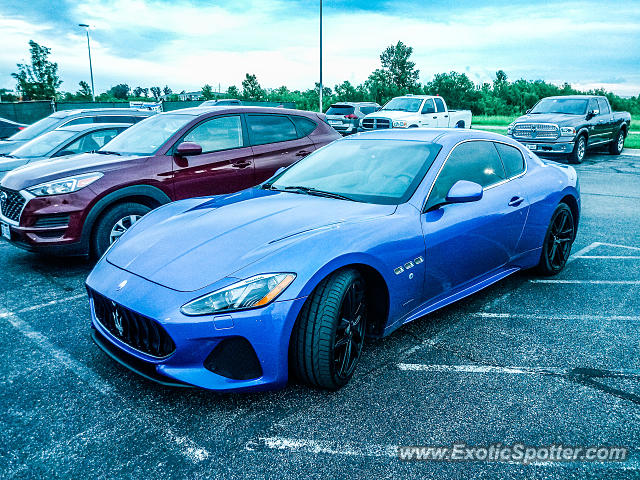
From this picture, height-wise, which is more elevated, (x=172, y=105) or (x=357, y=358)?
(x=172, y=105)

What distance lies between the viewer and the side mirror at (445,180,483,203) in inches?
127

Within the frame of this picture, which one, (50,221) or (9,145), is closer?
(50,221)

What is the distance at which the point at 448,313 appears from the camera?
3.91 meters

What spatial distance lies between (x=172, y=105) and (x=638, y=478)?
1062 inches

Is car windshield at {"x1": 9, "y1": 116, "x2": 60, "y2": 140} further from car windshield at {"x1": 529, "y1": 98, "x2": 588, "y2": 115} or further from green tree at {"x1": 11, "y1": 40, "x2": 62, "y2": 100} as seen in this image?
green tree at {"x1": 11, "y1": 40, "x2": 62, "y2": 100}

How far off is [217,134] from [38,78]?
125 ft

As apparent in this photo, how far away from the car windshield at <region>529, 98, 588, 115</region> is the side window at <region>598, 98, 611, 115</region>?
1.05 meters

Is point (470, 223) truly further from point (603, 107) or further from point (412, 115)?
point (603, 107)

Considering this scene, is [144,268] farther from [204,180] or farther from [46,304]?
[204,180]

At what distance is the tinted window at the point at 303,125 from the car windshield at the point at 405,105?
39.3ft

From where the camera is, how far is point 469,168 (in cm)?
375

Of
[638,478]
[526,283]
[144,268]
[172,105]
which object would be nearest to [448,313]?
[526,283]

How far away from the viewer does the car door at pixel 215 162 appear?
18.0 ft

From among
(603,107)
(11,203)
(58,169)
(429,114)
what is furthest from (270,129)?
(603,107)
